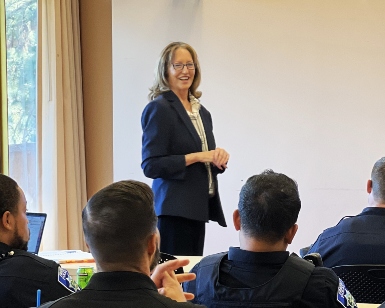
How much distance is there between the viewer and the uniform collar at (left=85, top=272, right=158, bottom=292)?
4.87ft

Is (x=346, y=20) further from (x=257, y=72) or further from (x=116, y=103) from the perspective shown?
(x=116, y=103)

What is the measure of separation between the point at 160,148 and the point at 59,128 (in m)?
1.93

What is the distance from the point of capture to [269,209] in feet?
6.50

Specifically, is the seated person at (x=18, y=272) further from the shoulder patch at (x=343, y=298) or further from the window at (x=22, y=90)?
the window at (x=22, y=90)

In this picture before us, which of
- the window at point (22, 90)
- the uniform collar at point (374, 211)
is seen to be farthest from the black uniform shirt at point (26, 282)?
the window at point (22, 90)

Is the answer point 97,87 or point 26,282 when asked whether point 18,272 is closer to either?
point 26,282

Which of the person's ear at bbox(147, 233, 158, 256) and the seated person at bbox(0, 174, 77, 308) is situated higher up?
the person's ear at bbox(147, 233, 158, 256)

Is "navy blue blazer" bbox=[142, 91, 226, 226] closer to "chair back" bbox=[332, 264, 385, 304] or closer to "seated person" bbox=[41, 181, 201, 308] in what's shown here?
"chair back" bbox=[332, 264, 385, 304]

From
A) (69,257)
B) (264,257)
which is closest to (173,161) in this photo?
(69,257)

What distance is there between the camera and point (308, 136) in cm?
477

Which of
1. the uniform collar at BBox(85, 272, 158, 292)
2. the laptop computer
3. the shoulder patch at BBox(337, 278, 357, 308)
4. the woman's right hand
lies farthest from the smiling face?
the uniform collar at BBox(85, 272, 158, 292)

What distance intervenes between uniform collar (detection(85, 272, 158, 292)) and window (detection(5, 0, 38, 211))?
374 centimetres

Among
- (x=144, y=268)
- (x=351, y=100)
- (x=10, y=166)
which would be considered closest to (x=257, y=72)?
(x=351, y=100)

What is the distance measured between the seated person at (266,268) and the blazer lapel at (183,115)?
155 cm
